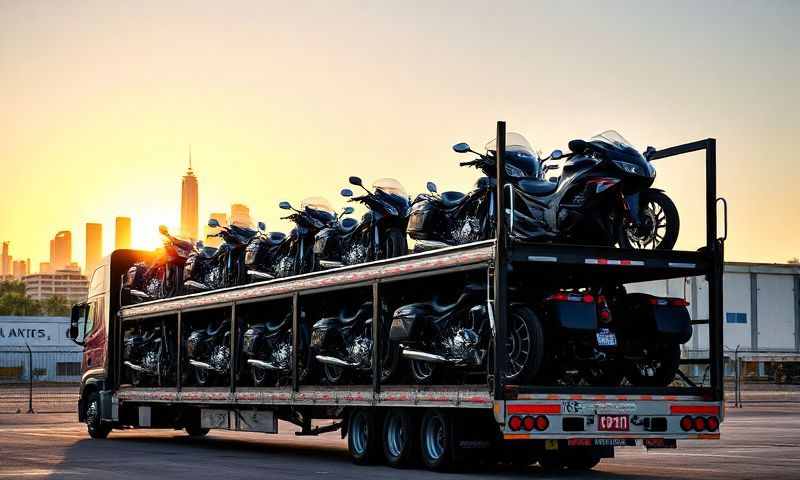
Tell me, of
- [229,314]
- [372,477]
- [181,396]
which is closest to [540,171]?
[372,477]

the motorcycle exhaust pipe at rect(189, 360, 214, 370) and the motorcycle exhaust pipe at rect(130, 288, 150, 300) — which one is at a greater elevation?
the motorcycle exhaust pipe at rect(130, 288, 150, 300)

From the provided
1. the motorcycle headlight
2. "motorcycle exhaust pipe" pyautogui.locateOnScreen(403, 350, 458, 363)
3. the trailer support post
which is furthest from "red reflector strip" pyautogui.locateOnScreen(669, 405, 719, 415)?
the motorcycle headlight

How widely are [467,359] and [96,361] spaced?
1349 centimetres

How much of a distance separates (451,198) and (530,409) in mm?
3465

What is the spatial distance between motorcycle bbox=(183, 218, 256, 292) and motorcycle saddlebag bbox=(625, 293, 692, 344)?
8.31 meters

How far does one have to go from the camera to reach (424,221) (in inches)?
656

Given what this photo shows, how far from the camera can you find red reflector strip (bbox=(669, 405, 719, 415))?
15156 millimetres

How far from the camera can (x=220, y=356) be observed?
21.9 m

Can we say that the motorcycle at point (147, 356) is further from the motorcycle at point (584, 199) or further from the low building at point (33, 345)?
the low building at point (33, 345)

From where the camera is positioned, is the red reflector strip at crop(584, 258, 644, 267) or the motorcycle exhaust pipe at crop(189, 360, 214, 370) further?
the motorcycle exhaust pipe at crop(189, 360, 214, 370)

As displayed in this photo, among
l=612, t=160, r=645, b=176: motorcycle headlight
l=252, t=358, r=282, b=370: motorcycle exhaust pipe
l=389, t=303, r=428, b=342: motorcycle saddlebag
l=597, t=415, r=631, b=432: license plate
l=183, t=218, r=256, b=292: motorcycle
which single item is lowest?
l=597, t=415, r=631, b=432: license plate

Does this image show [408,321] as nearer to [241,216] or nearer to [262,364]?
[262,364]

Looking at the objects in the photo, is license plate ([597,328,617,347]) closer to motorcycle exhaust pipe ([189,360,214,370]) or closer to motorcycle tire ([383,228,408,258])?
motorcycle tire ([383,228,408,258])

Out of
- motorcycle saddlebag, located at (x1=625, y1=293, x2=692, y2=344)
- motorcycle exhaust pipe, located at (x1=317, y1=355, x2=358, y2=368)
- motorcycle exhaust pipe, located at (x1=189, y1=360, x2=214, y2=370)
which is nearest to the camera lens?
motorcycle saddlebag, located at (x1=625, y1=293, x2=692, y2=344)
